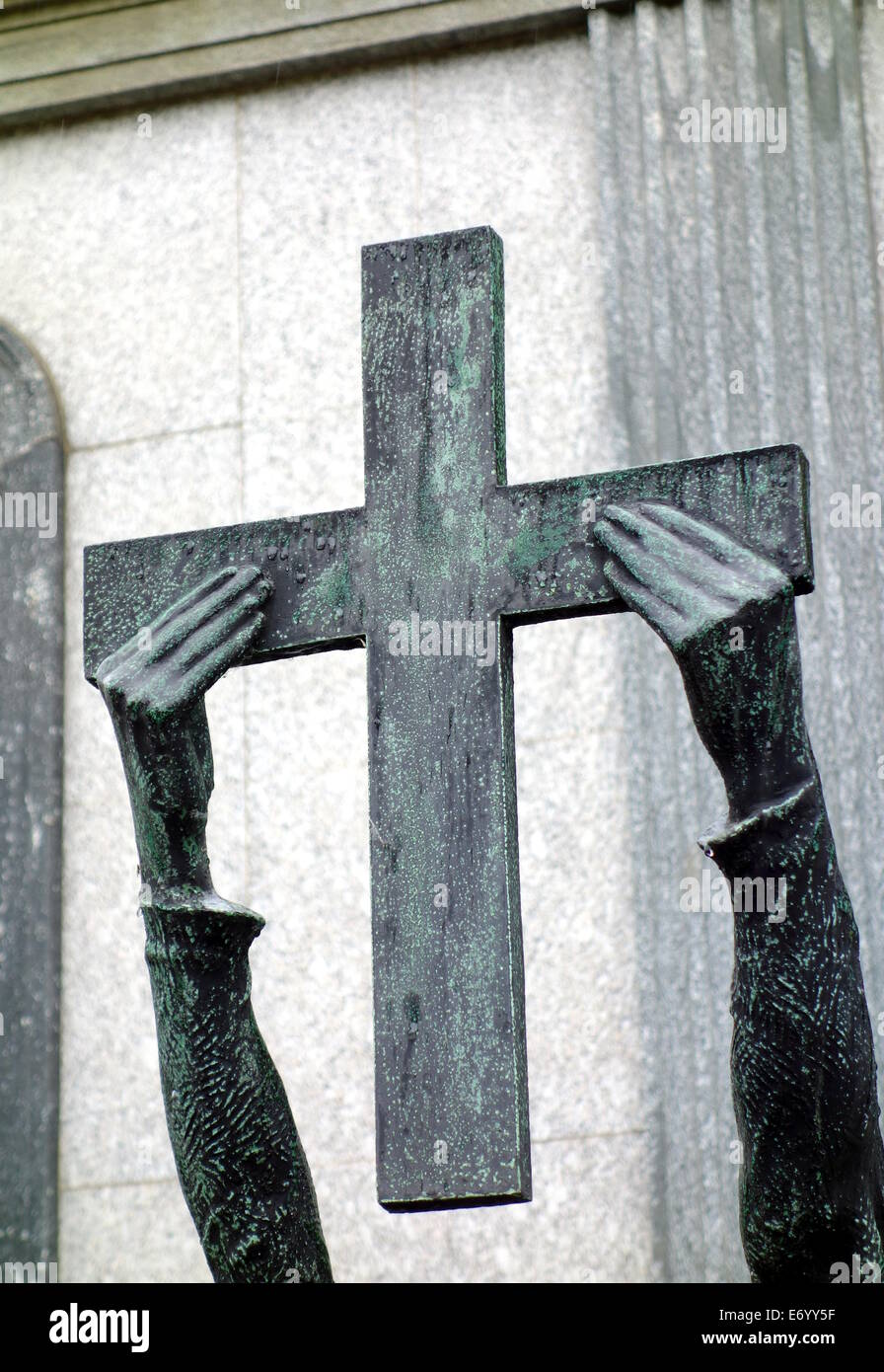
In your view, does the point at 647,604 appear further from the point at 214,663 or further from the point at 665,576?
the point at 214,663

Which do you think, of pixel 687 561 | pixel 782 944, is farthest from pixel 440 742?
pixel 782 944

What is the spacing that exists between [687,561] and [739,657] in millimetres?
199

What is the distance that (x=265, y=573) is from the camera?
4.36 metres

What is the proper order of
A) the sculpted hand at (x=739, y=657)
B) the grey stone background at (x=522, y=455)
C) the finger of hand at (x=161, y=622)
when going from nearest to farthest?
1. the sculpted hand at (x=739, y=657)
2. the finger of hand at (x=161, y=622)
3. the grey stone background at (x=522, y=455)

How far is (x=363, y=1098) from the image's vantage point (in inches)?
266

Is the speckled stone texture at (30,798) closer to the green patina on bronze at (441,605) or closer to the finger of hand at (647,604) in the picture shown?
the green patina on bronze at (441,605)

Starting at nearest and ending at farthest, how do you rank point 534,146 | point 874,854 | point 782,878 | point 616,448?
point 782,878 → point 874,854 → point 616,448 → point 534,146

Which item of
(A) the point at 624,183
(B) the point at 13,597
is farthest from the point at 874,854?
(B) the point at 13,597

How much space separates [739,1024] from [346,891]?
10.0ft

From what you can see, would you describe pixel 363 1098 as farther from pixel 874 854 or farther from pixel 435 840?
pixel 435 840

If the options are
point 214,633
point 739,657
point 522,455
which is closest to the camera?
point 739,657

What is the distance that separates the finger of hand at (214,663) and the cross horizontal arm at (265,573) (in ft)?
0.10

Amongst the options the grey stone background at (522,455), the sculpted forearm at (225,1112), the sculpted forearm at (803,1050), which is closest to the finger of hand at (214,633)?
the sculpted forearm at (225,1112)

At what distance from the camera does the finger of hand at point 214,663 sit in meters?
4.12
